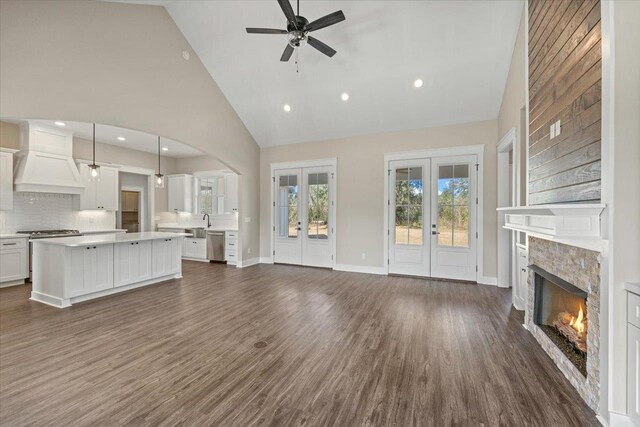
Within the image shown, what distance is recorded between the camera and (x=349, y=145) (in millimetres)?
6250

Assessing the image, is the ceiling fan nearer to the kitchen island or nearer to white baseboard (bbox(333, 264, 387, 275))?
the kitchen island

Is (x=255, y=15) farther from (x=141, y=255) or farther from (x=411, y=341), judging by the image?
(x=411, y=341)

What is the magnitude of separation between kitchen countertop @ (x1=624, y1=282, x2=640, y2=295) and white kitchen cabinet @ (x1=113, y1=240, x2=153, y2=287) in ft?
19.3

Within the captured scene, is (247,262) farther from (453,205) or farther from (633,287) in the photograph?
(633,287)

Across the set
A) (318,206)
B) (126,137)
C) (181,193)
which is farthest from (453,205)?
(126,137)

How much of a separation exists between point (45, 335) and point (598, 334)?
507 centimetres

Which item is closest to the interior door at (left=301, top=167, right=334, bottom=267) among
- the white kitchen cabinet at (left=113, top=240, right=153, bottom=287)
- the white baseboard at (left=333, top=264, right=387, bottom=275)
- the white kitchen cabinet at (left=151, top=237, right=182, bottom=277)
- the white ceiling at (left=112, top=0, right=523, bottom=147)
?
the white baseboard at (left=333, top=264, right=387, bottom=275)

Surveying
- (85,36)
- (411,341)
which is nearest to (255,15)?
(85,36)

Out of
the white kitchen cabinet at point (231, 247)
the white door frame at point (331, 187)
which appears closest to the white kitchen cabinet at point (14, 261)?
the white kitchen cabinet at point (231, 247)

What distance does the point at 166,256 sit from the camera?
534cm

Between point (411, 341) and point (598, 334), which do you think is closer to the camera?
point (598, 334)

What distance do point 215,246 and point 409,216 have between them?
5.03 m

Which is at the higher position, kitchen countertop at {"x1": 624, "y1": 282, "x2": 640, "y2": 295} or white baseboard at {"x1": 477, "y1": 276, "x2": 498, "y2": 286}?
kitchen countertop at {"x1": 624, "y1": 282, "x2": 640, "y2": 295}

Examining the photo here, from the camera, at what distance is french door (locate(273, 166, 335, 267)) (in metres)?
6.51
